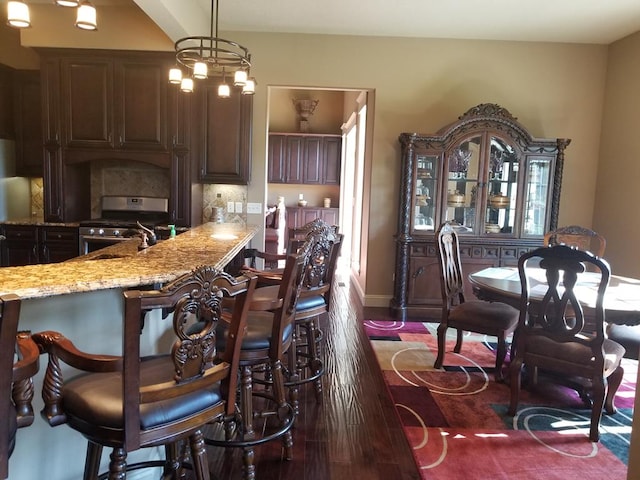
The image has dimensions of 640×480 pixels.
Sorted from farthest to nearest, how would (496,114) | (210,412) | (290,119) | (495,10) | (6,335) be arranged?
(290,119)
(496,114)
(495,10)
(210,412)
(6,335)

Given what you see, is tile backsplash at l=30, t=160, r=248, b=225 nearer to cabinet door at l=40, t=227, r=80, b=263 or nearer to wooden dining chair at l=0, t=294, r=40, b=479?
cabinet door at l=40, t=227, r=80, b=263

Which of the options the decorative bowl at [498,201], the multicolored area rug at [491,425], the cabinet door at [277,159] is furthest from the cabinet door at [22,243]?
the cabinet door at [277,159]

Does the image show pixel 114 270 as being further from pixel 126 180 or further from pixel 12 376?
pixel 126 180

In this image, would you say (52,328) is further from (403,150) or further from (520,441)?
(403,150)

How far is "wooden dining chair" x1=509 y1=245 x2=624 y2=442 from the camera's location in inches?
100.0

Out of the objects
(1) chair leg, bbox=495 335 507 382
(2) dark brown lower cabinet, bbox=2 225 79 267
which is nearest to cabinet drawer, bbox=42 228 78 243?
(2) dark brown lower cabinet, bbox=2 225 79 267

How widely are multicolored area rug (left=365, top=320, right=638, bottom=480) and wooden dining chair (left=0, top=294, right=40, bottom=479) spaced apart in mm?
1783

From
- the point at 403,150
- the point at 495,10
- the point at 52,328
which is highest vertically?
the point at 495,10

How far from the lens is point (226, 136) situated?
5.02 meters

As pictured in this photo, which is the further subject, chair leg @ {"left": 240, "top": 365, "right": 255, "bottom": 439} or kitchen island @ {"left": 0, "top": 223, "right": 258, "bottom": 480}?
chair leg @ {"left": 240, "top": 365, "right": 255, "bottom": 439}

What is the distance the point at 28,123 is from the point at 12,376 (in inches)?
199

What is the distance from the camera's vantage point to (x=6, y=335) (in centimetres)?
109

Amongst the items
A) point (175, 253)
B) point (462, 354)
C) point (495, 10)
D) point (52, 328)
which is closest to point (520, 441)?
point (462, 354)

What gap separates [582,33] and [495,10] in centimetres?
120
